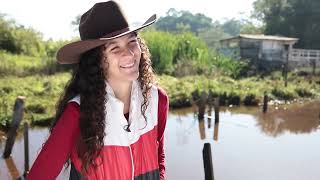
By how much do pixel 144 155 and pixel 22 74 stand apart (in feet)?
58.9

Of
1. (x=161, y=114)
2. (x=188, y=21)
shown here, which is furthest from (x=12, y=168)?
(x=188, y=21)

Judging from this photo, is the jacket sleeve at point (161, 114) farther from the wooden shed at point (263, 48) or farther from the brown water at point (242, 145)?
the wooden shed at point (263, 48)

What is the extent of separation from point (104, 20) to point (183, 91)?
1409 centimetres

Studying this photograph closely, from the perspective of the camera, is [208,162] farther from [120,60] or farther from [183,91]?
[183,91]

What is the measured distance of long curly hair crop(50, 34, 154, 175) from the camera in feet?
4.80

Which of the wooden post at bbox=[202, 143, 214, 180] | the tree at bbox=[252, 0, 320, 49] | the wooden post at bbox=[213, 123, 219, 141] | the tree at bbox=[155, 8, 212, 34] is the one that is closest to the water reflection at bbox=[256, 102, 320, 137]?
the wooden post at bbox=[213, 123, 219, 141]

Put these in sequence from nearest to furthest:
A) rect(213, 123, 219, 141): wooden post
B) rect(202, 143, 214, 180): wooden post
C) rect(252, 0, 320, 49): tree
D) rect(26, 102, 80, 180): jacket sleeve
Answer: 1. rect(26, 102, 80, 180): jacket sleeve
2. rect(202, 143, 214, 180): wooden post
3. rect(213, 123, 219, 141): wooden post
4. rect(252, 0, 320, 49): tree

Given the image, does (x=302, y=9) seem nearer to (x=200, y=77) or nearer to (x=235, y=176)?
(x=200, y=77)

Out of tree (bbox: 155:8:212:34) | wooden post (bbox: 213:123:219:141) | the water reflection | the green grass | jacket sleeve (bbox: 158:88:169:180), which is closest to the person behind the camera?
jacket sleeve (bbox: 158:88:169:180)

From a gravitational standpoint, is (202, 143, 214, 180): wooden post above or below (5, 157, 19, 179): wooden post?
above

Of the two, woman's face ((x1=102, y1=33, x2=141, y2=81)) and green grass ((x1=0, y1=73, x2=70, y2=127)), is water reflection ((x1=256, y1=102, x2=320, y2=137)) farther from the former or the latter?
woman's face ((x1=102, y1=33, x2=141, y2=81))

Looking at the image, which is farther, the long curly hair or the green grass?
the green grass

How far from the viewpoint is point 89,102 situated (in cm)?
148

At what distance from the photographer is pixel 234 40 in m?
27.8
